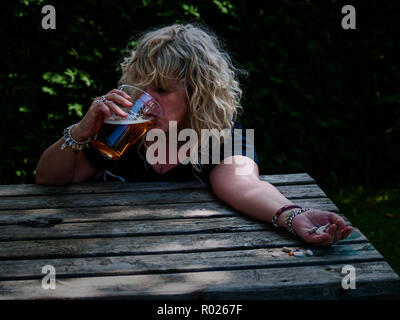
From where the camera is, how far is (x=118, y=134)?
1.93 m

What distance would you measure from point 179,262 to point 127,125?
0.65 m

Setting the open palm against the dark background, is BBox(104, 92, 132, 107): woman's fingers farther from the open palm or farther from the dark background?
the dark background

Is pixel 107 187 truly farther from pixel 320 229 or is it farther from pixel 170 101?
pixel 320 229

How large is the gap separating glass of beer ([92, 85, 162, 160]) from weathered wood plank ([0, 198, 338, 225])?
237 millimetres

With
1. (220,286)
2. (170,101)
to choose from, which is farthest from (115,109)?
(220,286)

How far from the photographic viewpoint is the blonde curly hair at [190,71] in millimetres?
2121

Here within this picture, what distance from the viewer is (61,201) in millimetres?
2123

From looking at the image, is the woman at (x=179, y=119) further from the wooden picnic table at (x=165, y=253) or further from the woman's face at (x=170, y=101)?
the wooden picnic table at (x=165, y=253)

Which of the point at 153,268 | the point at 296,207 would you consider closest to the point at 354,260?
the point at 296,207

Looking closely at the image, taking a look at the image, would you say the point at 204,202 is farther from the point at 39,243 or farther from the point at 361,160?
the point at 361,160

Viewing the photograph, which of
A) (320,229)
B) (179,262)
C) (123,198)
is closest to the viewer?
(179,262)

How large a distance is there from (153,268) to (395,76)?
3.76 meters

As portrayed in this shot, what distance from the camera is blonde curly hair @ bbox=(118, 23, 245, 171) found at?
6.96 ft

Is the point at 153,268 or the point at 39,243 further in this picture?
the point at 39,243
